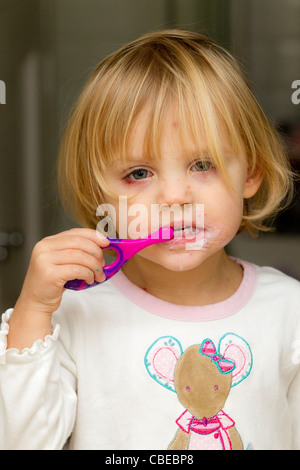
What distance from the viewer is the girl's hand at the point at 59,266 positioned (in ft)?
2.27

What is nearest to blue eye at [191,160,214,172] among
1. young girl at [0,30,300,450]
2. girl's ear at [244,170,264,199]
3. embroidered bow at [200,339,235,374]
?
young girl at [0,30,300,450]

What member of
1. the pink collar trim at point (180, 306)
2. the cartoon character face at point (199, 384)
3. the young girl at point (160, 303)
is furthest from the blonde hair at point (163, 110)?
the cartoon character face at point (199, 384)

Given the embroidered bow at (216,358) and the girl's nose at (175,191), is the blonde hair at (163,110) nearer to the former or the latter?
the girl's nose at (175,191)

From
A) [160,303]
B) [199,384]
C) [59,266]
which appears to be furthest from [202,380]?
[59,266]

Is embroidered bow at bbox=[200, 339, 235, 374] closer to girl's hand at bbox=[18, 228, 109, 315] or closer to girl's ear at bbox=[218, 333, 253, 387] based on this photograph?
girl's ear at bbox=[218, 333, 253, 387]

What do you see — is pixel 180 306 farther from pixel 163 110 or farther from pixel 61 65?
pixel 61 65

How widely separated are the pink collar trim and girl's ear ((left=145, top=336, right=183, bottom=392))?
0.03m

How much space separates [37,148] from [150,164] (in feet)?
0.91

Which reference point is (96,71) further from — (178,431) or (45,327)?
(178,431)

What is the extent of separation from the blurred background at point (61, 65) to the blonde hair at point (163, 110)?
83 millimetres

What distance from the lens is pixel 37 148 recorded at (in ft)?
3.08

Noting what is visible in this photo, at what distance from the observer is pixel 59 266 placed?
69 centimetres

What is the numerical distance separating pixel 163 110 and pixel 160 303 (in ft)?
0.80
